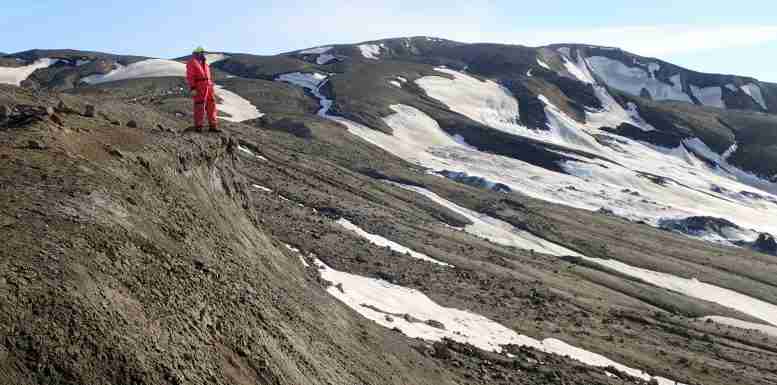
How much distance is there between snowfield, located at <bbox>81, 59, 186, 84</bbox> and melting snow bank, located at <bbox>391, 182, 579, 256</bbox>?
63381 mm

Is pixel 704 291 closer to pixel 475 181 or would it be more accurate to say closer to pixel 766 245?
pixel 475 181

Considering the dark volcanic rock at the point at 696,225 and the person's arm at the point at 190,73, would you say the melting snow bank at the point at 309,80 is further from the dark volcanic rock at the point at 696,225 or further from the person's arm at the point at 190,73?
the person's arm at the point at 190,73

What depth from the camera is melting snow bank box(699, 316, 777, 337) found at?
4050 centimetres

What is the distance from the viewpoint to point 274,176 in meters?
41.7

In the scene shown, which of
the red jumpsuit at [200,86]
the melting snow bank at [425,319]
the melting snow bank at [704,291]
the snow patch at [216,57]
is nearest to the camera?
the red jumpsuit at [200,86]

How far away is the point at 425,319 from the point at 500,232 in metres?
29.0

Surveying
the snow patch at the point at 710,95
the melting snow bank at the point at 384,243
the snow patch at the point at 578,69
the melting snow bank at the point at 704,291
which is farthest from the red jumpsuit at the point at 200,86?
the snow patch at the point at 710,95

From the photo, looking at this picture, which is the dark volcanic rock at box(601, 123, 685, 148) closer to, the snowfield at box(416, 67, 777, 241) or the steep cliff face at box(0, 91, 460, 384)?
the snowfield at box(416, 67, 777, 241)

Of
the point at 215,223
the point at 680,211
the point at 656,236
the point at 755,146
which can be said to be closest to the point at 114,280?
the point at 215,223

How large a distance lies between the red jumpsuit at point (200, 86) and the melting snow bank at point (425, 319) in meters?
6.82

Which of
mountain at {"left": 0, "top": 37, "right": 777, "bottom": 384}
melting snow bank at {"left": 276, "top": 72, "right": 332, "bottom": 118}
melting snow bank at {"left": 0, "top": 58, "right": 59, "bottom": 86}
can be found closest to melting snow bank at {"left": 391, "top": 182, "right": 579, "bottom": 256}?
mountain at {"left": 0, "top": 37, "right": 777, "bottom": 384}

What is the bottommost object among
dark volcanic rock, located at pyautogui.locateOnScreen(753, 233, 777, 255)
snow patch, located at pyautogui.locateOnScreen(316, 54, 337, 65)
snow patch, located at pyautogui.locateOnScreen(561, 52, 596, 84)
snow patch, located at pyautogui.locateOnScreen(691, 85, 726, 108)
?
dark volcanic rock, located at pyautogui.locateOnScreen(753, 233, 777, 255)

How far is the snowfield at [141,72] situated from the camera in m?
108

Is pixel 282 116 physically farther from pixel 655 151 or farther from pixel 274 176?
pixel 655 151
